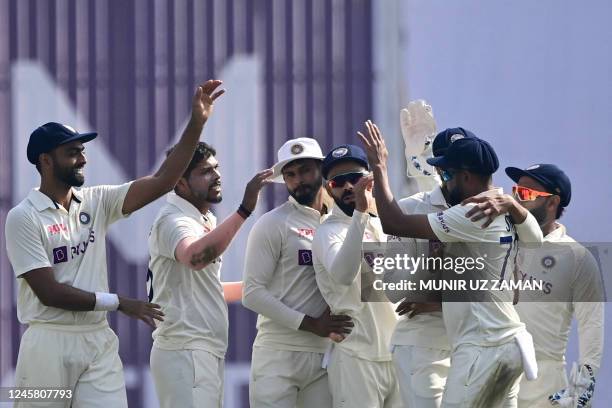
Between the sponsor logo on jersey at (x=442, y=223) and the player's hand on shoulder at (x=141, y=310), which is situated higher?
the sponsor logo on jersey at (x=442, y=223)

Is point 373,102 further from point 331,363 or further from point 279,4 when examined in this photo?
point 331,363

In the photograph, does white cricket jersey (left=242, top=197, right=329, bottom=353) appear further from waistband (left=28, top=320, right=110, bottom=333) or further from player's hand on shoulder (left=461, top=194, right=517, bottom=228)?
player's hand on shoulder (left=461, top=194, right=517, bottom=228)

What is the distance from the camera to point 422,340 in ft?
20.8

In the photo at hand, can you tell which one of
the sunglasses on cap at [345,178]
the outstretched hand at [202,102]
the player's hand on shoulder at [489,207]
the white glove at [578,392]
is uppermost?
the outstretched hand at [202,102]

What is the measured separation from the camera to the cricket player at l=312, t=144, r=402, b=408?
650 cm

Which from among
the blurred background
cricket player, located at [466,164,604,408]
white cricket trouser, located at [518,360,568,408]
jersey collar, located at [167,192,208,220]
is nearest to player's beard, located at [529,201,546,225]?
cricket player, located at [466,164,604,408]

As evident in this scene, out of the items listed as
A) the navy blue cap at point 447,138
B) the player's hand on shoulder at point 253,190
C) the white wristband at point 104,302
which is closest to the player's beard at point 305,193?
the player's hand on shoulder at point 253,190

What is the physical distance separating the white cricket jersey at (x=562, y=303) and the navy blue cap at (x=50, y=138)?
2195 mm

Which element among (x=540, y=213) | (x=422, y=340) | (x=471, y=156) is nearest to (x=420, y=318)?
(x=422, y=340)

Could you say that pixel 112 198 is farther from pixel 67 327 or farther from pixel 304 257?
pixel 304 257

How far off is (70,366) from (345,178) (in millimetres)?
1531

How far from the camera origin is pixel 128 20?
341 inches

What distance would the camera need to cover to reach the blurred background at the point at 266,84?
8.58 meters

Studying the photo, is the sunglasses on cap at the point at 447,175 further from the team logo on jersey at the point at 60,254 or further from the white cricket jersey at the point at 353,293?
the team logo on jersey at the point at 60,254
